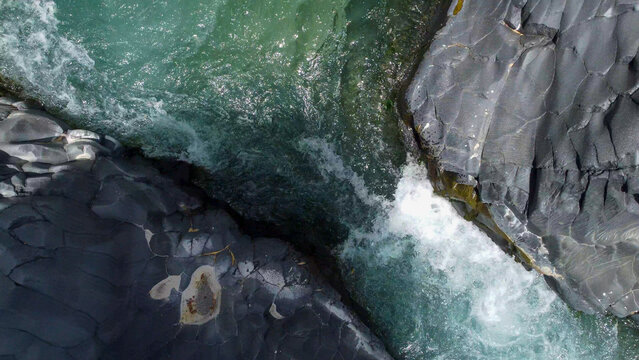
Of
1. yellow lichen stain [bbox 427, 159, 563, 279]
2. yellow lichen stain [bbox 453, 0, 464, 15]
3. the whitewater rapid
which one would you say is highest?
yellow lichen stain [bbox 453, 0, 464, 15]

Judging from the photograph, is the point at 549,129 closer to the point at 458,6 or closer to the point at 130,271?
the point at 458,6

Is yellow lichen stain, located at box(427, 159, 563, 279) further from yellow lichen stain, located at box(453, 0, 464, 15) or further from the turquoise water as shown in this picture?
yellow lichen stain, located at box(453, 0, 464, 15)

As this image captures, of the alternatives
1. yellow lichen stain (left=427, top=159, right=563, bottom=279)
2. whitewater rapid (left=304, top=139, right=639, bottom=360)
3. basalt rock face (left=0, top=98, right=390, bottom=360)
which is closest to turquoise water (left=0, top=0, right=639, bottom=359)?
whitewater rapid (left=304, top=139, right=639, bottom=360)

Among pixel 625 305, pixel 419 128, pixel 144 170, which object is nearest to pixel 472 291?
pixel 625 305

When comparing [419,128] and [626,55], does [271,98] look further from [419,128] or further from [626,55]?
[626,55]

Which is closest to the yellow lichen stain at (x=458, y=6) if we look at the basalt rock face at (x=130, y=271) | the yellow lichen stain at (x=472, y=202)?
the yellow lichen stain at (x=472, y=202)

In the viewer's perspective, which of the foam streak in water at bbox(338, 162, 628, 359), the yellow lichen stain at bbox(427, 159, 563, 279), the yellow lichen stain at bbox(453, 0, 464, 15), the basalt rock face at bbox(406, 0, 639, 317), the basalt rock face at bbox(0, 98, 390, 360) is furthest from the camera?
the foam streak in water at bbox(338, 162, 628, 359)
